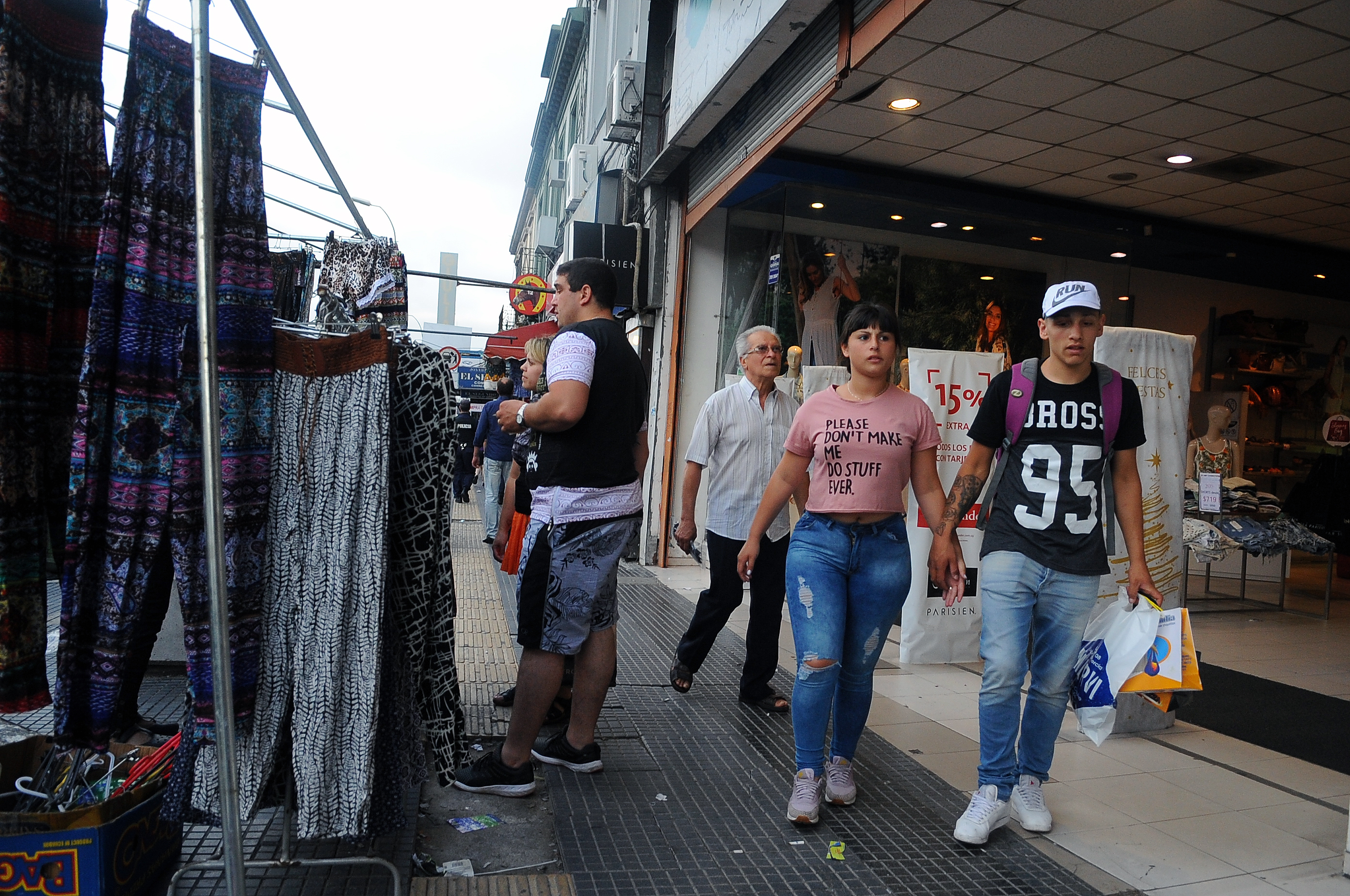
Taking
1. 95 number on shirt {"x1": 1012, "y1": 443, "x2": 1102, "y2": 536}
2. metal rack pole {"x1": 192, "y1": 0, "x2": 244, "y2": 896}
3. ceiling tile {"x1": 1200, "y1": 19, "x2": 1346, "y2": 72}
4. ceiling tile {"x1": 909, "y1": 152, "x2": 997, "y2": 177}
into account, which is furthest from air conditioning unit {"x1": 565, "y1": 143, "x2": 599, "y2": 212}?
metal rack pole {"x1": 192, "y1": 0, "x2": 244, "y2": 896}

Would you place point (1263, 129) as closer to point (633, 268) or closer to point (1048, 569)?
Answer: point (1048, 569)

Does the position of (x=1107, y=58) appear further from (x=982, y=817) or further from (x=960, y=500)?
(x=982, y=817)

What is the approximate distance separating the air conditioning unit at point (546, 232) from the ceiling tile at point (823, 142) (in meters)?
17.4

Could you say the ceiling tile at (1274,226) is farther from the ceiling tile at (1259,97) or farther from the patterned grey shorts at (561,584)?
the patterned grey shorts at (561,584)

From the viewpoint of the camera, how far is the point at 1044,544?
321cm

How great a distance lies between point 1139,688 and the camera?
311 centimetres

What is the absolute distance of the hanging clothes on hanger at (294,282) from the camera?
3.25 metres

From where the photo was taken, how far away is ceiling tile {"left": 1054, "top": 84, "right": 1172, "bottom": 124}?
601 centimetres

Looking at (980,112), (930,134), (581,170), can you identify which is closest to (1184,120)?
(980,112)

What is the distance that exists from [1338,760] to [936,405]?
8.84ft

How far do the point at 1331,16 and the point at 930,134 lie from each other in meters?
2.86

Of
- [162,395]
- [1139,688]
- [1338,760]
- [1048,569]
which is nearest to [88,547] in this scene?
[162,395]

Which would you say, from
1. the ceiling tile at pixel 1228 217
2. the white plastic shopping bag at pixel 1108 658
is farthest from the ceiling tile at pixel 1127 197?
the white plastic shopping bag at pixel 1108 658

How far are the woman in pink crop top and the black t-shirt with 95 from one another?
269 millimetres
